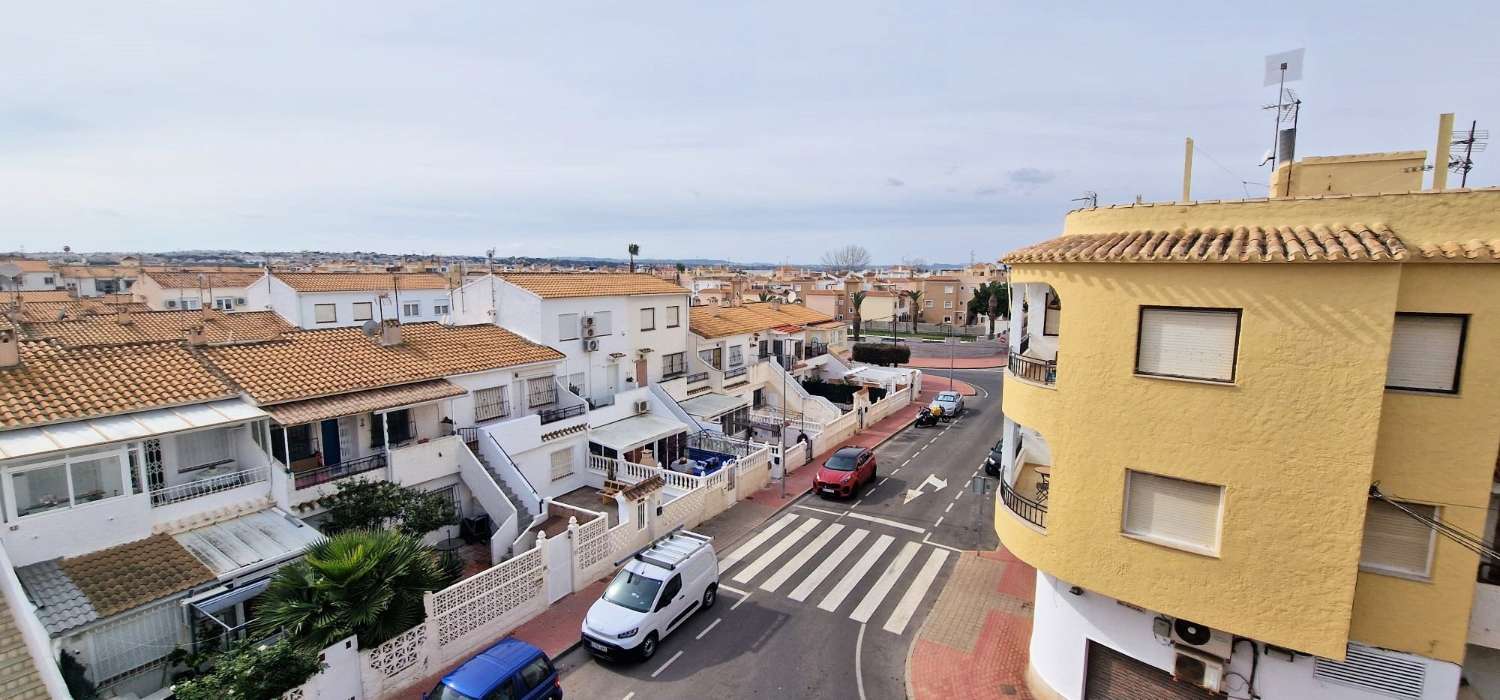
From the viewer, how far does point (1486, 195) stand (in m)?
8.38

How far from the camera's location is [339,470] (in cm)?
1739

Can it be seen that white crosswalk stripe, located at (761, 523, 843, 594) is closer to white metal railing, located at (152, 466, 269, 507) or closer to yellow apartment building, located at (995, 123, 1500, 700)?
yellow apartment building, located at (995, 123, 1500, 700)

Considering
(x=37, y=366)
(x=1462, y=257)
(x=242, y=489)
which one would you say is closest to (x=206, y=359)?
(x=37, y=366)

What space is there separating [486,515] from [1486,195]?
22.6 metres

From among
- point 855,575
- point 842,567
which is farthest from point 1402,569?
point 842,567

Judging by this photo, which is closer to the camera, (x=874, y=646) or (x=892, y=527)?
(x=874, y=646)

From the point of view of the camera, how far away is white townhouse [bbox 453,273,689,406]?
2678 cm

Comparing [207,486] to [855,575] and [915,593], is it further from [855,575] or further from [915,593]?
[915,593]

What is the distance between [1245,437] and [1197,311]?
6.12ft

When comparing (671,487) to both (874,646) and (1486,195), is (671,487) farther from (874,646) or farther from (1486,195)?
(1486,195)

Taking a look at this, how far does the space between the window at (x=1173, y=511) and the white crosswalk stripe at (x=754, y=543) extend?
1140 centimetres

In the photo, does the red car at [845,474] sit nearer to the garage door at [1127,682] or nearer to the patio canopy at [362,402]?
the garage door at [1127,682]

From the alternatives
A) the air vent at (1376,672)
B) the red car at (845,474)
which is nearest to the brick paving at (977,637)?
the air vent at (1376,672)

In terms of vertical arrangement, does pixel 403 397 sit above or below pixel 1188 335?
below
